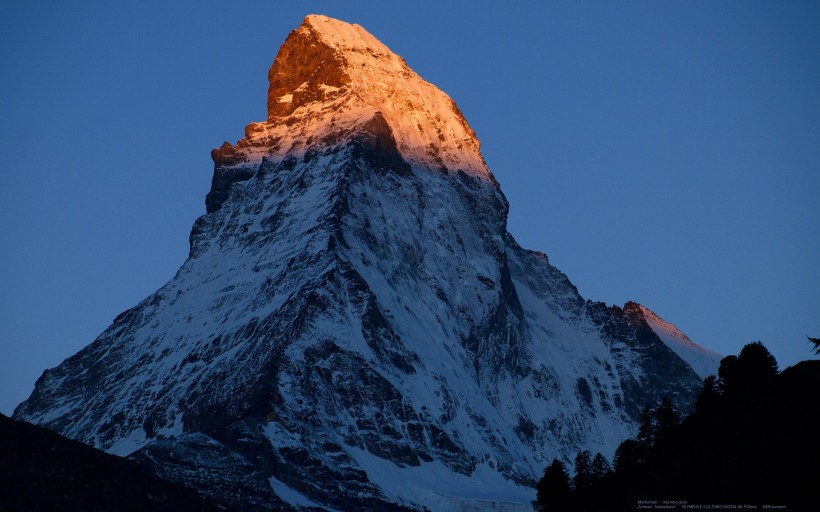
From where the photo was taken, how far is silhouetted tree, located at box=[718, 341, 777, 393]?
415ft

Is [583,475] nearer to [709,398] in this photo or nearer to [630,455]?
[630,455]

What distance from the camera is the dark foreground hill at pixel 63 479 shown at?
128 meters

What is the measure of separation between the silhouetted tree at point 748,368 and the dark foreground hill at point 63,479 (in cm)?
5135

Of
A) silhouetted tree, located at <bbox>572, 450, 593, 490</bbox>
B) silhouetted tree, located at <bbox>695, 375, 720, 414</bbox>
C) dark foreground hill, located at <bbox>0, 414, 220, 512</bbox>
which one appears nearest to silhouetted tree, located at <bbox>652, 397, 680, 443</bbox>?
silhouetted tree, located at <bbox>695, 375, 720, 414</bbox>

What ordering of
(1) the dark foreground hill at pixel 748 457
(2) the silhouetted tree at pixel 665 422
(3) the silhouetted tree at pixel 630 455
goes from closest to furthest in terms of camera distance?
(1) the dark foreground hill at pixel 748 457
(2) the silhouetted tree at pixel 665 422
(3) the silhouetted tree at pixel 630 455

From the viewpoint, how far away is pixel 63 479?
133875 millimetres

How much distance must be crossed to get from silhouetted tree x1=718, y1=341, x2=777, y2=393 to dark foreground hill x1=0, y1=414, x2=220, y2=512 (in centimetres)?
5135

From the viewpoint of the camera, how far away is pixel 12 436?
133 meters

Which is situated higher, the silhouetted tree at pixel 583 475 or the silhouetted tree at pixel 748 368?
the silhouetted tree at pixel 748 368

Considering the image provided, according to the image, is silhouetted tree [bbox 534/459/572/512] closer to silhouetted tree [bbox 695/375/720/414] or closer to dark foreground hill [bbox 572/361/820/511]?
silhouetted tree [bbox 695/375/720/414]

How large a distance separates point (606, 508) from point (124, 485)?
150 feet

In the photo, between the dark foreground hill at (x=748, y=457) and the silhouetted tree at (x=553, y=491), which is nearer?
the dark foreground hill at (x=748, y=457)

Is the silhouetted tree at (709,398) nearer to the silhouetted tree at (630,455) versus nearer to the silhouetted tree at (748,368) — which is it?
the silhouetted tree at (748,368)

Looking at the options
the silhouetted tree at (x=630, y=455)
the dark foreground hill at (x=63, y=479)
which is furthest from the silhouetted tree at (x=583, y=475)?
the dark foreground hill at (x=63, y=479)
